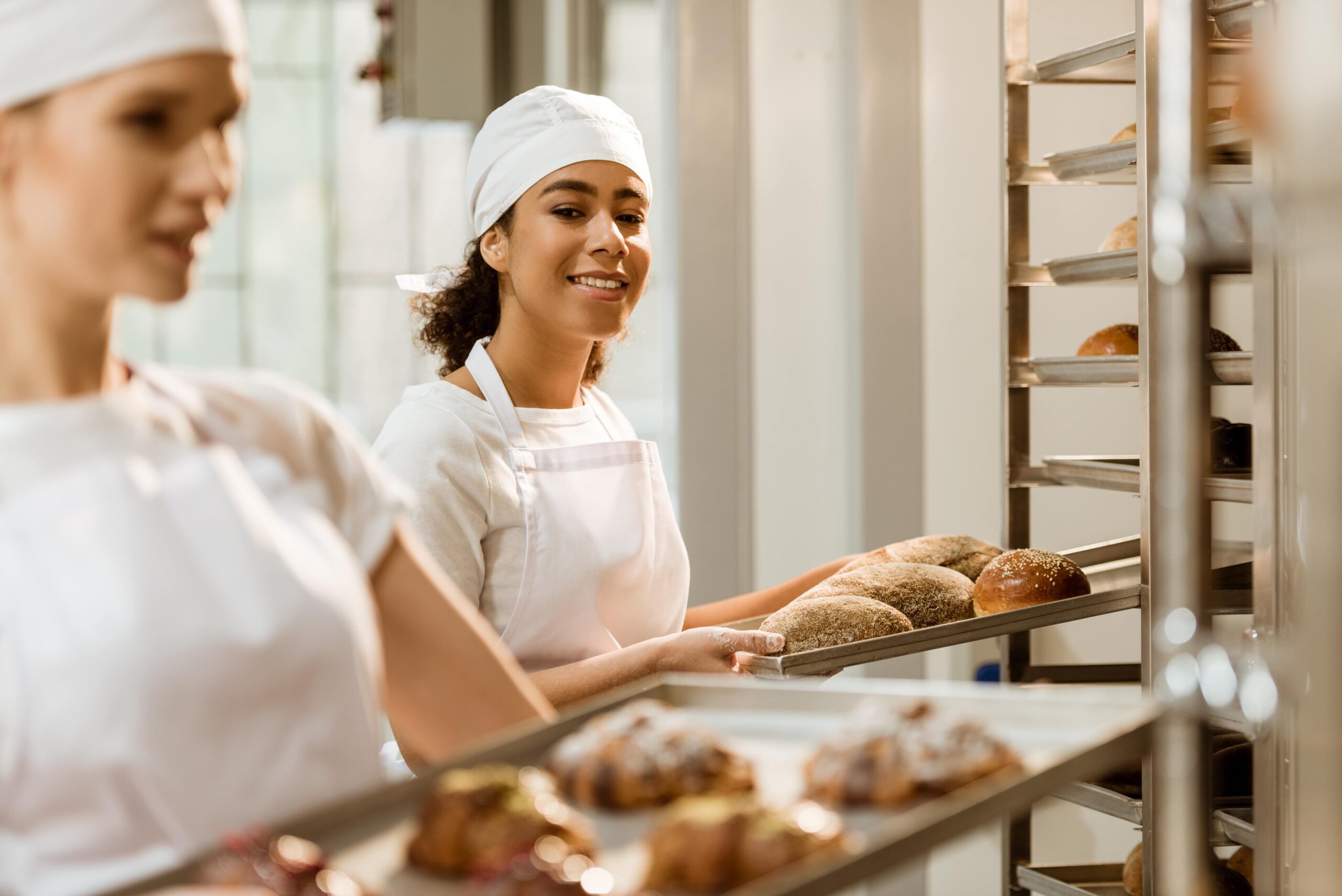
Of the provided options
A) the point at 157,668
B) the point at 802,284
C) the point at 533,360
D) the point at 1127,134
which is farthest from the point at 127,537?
the point at 802,284

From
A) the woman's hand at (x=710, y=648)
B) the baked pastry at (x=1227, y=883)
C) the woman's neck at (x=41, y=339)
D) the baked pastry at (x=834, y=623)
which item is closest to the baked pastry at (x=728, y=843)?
the woman's neck at (x=41, y=339)

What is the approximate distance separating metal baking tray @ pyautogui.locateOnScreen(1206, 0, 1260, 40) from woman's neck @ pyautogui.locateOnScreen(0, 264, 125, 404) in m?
1.59

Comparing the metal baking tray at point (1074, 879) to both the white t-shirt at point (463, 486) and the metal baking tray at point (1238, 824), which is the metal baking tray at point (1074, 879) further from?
the white t-shirt at point (463, 486)

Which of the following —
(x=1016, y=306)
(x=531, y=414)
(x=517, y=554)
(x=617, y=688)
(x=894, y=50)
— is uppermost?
(x=894, y=50)

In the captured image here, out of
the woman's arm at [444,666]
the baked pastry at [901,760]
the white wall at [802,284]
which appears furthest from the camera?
the white wall at [802,284]

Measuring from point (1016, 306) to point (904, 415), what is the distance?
76cm

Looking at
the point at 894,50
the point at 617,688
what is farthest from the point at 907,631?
the point at 894,50

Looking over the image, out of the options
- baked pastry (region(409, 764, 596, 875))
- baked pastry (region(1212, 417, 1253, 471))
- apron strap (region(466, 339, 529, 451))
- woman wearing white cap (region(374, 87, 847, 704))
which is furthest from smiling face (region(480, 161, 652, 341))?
baked pastry (region(409, 764, 596, 875))

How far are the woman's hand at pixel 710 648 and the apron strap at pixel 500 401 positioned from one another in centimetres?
42

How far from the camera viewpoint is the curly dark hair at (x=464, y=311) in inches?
90.4

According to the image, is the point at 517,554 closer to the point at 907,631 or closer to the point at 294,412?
the point at 907,631

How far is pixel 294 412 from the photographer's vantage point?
1092 millimetres

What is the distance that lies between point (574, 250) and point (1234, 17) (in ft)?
3.45

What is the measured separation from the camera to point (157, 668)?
2.89 feet
